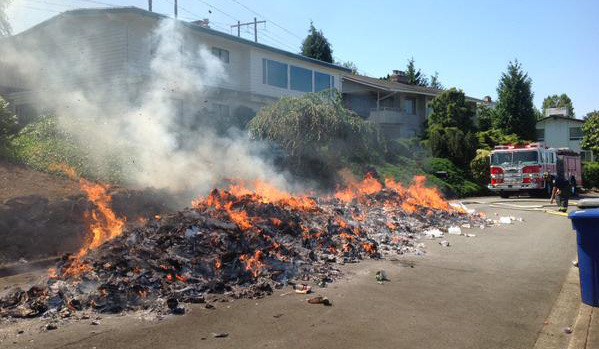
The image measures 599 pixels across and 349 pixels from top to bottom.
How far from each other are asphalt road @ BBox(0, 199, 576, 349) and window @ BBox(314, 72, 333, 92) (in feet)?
67.3

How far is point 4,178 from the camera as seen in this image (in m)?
11.1

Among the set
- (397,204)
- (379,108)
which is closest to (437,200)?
(397,204)

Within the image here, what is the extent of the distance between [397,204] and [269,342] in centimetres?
1001

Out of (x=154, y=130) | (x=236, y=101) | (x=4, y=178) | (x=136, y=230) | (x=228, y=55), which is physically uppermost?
(x=228, y=55)

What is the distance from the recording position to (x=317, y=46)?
42.5 meters

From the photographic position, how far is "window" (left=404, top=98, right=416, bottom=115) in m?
38.5

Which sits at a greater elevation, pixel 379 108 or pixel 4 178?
pixel 379 108

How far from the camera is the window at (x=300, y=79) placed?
2616 centimetres

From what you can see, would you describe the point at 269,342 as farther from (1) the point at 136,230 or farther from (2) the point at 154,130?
(2) the point at 154,130

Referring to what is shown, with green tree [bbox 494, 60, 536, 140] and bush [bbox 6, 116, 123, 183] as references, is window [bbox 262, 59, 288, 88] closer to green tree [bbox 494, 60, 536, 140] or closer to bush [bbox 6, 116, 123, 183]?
bush [bbox 6, 116, 123, 183]

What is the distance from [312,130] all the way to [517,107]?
2681 cm

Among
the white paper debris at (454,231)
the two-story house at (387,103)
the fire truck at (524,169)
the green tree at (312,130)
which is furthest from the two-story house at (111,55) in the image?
the two-story house at (387,103)

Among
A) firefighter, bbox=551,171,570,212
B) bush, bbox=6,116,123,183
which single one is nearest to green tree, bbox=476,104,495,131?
firefighter, bbox=551,171,570,212

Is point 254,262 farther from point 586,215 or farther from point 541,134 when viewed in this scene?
point 541,134
